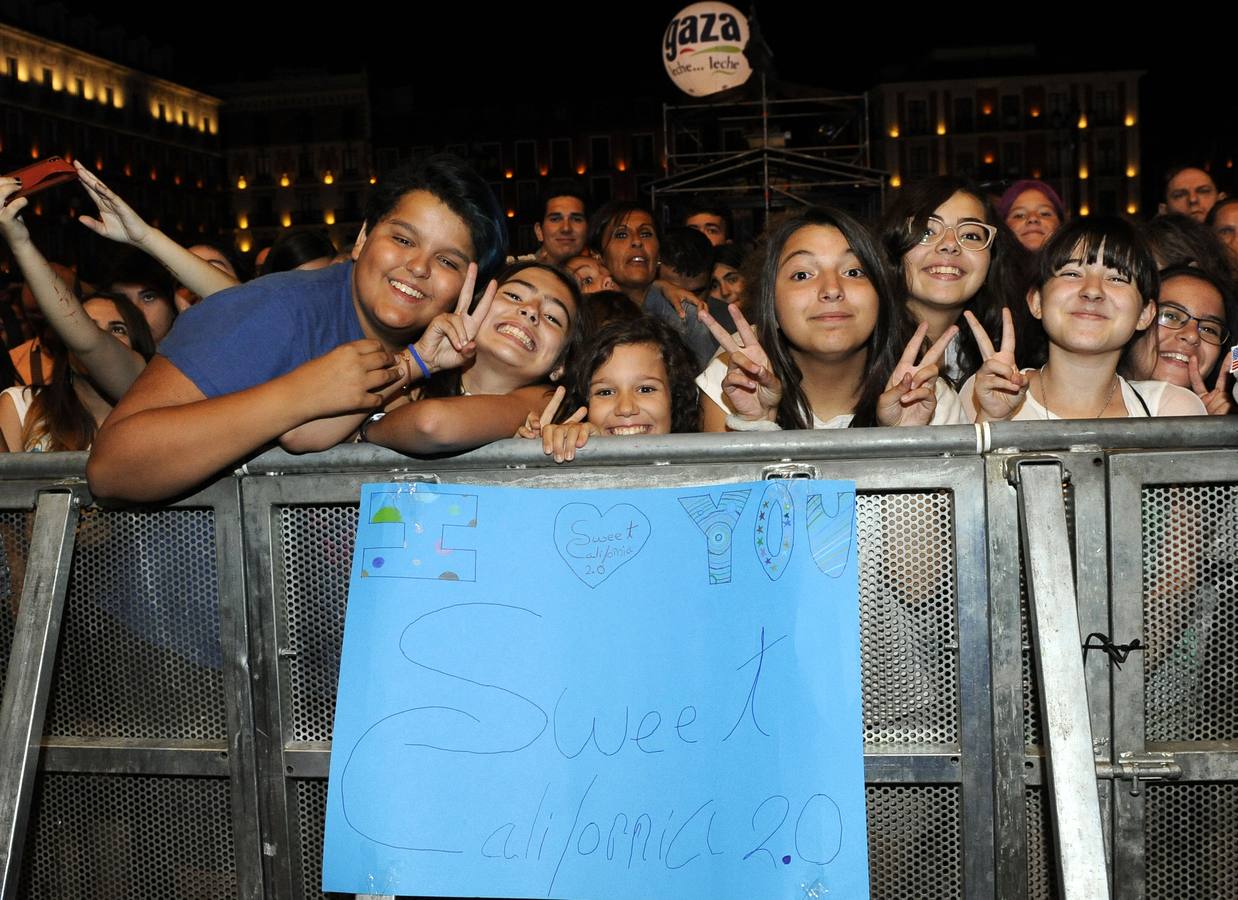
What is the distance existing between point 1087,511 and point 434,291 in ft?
5.00

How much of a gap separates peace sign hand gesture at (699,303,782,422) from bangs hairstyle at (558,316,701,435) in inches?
14.5

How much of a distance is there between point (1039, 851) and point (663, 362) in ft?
5.45

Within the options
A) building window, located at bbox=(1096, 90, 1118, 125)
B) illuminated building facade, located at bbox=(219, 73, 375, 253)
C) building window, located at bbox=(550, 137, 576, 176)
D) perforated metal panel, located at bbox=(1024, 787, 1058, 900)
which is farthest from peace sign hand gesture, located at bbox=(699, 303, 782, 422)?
illuminated building facade, located at bbox=(219, 73, 375, 253)

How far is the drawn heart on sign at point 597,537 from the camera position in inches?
78.8

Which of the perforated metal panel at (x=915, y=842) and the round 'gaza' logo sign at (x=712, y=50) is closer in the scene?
the perforated metal panel at (x=915, y=842)

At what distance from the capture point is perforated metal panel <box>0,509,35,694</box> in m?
2.31

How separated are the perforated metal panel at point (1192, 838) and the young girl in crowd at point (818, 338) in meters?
1.04

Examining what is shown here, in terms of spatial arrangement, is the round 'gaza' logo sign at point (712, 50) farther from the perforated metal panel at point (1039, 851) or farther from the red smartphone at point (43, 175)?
the perforated metal panel at point (1039, 851)

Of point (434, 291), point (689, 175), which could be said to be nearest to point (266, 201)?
point (689, 175)

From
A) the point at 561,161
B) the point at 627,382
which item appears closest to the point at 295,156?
the point at 561,161

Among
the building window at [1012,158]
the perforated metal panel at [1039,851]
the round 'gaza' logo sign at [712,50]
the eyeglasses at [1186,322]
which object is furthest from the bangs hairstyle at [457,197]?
the building window at [1012,158]

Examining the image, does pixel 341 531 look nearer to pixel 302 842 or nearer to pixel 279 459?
pixel 279 459

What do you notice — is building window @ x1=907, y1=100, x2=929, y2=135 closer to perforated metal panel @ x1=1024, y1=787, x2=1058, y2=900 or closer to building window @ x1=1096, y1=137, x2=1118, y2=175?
building window @ x1=1096, y1=137, x2=1118, y2=175

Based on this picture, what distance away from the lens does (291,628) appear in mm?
2141
